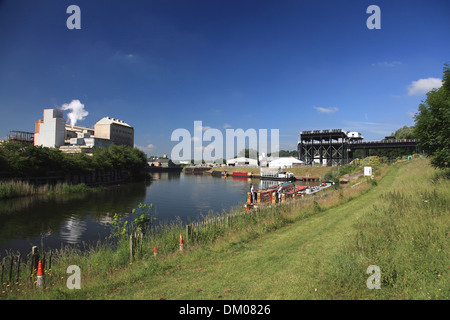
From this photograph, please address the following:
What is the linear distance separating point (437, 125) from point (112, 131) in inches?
4904

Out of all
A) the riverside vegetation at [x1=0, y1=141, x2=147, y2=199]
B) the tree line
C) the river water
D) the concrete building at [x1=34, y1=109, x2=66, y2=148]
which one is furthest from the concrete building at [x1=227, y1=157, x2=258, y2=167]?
the river water

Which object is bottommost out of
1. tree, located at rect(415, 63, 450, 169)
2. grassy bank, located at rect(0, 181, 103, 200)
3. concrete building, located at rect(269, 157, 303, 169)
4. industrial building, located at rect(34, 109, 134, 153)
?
grassy bank, located at rect(0, 181, 103, 200)

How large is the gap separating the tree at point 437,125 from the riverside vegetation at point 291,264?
16.1 feet

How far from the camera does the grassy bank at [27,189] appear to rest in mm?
32531

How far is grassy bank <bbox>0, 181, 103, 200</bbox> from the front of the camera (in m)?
32.5

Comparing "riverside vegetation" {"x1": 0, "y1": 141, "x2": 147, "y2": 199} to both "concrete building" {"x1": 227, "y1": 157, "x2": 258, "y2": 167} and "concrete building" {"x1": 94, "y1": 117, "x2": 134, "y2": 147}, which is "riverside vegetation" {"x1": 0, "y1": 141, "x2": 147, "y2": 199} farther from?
"concrete building" {"x1": 227, "y1": 157, "x2": 258, "y2": 167}

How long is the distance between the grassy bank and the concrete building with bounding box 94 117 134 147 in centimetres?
7958

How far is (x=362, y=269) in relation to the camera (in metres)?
5.95

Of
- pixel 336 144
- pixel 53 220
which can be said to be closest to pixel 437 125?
pixel 53 220

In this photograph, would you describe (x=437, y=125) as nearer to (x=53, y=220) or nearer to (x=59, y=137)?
(x=53, y=220)

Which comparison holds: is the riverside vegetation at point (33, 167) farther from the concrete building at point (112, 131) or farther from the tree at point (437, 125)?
the concrete building at point (112, 131)

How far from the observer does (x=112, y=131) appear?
4685 inches
